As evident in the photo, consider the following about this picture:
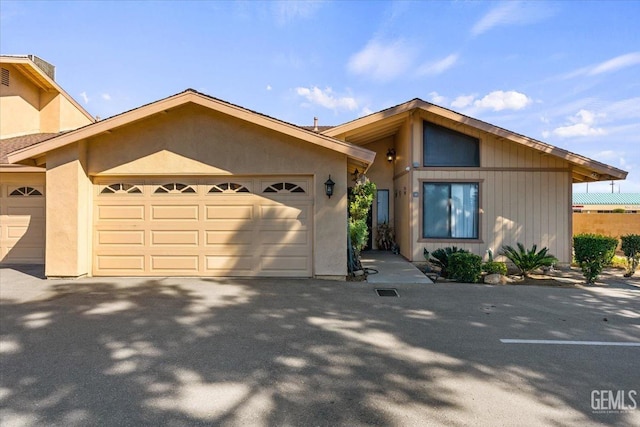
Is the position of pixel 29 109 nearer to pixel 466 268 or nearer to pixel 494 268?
pixel 466 268

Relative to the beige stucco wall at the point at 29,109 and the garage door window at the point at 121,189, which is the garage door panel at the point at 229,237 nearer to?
the garage door window at the point at 121,189

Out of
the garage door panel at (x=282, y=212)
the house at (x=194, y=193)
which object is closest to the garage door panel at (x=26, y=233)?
the house at (x=194, y=193)

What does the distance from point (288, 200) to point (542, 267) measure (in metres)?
7.13

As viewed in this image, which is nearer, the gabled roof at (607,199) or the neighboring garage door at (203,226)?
the neighboring garage door at (203,226)

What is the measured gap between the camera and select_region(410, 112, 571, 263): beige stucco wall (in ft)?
32.5

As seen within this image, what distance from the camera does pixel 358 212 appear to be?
9.48 m

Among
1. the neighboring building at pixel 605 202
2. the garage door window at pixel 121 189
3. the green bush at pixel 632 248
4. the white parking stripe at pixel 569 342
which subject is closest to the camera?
the white parking stripe at pixel 569 342

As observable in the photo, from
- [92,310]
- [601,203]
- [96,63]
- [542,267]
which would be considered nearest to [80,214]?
[92,310]

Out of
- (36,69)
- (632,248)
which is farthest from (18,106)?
(632,248)

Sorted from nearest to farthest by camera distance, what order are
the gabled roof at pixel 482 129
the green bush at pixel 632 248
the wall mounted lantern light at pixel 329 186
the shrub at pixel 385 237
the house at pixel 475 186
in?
the wall mounted lantern light at pixel 329 186
the green bush at pixel 632 248
the gabled roof at pixel 482 129
the house at pixel 475 186
the shrub at pixel 385 237

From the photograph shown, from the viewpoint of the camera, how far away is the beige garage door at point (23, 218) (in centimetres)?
965

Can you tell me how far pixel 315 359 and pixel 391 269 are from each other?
5876mm

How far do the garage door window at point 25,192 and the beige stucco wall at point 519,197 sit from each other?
11.7 meters

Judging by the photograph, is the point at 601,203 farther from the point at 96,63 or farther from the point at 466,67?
the point at 96,63
